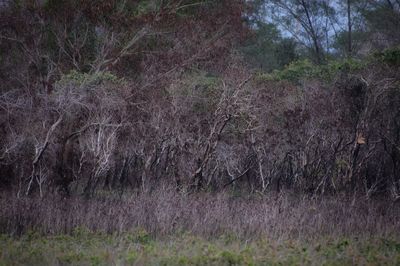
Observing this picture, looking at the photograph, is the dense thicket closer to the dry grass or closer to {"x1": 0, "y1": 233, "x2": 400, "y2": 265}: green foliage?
the dry grass

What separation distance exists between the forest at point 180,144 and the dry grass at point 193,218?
34mm

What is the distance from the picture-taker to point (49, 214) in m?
8.73

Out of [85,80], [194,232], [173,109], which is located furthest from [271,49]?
[194,232]

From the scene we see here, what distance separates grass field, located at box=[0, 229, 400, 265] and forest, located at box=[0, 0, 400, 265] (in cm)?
4

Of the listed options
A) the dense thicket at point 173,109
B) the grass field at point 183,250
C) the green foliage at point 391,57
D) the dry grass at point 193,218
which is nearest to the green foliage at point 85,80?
the dense thicket at point 173,109

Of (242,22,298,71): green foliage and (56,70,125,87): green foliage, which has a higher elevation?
(242,22,298,71): green foliage

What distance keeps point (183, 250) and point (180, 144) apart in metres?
6.47

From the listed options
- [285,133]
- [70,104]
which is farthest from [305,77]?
[70,104]

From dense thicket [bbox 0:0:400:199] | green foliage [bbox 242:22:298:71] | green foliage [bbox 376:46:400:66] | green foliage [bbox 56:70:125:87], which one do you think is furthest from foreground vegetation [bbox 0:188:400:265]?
green foliage [bbox 242:22:298:71]

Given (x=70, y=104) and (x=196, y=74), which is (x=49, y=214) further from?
(x=196, y=74)

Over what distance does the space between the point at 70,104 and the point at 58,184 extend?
217cm

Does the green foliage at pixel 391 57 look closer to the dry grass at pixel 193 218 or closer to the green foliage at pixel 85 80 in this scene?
the dry grass at pixel 193 218

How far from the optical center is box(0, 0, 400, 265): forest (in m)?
8.16

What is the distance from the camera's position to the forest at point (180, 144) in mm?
8164
